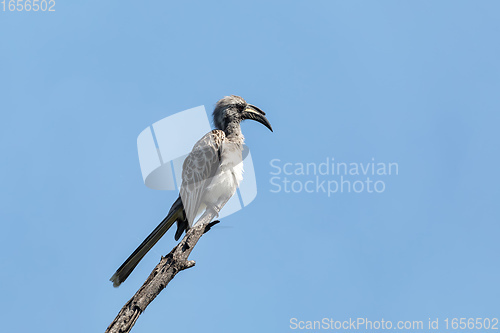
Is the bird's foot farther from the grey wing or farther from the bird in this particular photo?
the grey wing

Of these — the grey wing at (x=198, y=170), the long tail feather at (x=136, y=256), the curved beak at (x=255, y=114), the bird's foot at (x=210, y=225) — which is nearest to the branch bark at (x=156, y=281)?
the bird's foot at (x=210, y=225)

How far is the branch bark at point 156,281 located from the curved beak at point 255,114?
2.66 metres

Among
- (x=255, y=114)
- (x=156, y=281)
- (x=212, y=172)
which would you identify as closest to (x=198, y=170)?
(x=212, y=172)

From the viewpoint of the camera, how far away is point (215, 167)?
25.5 ft

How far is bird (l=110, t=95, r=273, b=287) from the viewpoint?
294 inches

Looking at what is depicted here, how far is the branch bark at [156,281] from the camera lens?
5.27m

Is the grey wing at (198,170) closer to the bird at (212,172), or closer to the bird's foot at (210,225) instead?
the bird at (212,172)

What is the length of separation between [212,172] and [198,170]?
0.68ft

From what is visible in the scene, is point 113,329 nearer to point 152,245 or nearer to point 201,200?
point 152,245

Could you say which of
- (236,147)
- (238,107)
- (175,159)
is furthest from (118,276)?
(238,107)

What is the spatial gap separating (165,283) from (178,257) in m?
0.31

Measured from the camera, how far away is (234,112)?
27.5ft

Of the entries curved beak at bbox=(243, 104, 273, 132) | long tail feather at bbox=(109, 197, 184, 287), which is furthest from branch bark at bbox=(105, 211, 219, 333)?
curved beak at bbox=(243, 104, 273, 132)

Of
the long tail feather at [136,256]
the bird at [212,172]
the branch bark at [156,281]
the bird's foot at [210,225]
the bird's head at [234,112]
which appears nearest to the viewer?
the branch bark at [156,281]
